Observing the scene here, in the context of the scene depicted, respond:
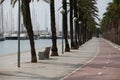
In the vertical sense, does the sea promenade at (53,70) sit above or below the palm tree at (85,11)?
below

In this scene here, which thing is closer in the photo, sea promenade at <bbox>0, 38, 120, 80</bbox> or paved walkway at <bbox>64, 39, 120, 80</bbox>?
paved walkway at <bbox>64, 39, 120, 80</bbox>

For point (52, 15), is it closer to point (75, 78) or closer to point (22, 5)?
point (22, 5)

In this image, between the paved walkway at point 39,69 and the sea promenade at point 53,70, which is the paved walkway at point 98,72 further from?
the paved walkway at point 39,69

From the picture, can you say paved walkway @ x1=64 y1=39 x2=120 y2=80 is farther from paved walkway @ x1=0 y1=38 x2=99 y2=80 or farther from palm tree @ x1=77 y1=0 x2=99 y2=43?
palm tree @ x1=77 y1=0 x2=99 y2=43

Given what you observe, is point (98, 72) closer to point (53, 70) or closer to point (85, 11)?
point (53, 70)

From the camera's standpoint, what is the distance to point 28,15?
38062 mm

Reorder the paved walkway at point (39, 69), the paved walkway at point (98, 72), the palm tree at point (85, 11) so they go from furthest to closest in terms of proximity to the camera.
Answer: the palm tree at point (85, 11) → the paved walkway at point (39, 69) → the paved walkway at point (98, 72)

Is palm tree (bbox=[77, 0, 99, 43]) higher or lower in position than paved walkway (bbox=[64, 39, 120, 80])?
higher

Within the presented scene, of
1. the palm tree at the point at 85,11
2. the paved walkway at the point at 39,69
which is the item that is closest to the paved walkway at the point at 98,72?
the paved walkway at the point at 39,69

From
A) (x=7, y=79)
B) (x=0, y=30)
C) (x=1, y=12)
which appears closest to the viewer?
(x=7, y=79)

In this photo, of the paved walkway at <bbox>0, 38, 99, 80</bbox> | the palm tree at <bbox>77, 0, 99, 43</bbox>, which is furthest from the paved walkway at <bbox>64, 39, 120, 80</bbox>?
the palm tree at <bbox>77, 0, 99, 43</bbox>

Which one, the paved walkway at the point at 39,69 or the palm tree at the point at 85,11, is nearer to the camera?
the paved walkway at the point at 39,69

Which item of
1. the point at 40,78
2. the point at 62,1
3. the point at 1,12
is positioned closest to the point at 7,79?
the point at 40,78

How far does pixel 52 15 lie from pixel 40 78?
25.1m
